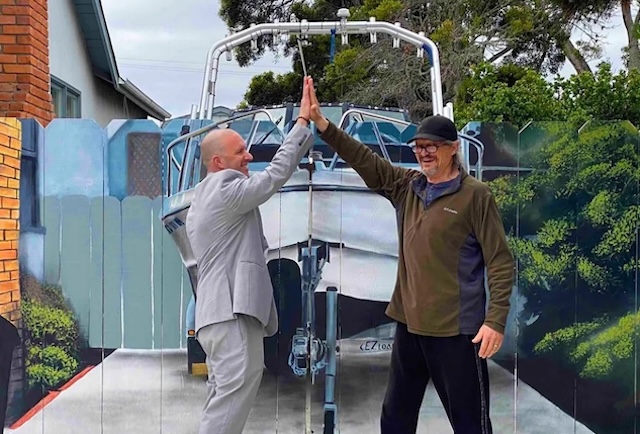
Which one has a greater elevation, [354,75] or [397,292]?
[354,75]

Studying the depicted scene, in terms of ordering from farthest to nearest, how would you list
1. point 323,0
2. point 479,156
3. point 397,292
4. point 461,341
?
point 323,0 < point 479,156 < point 397,292 < point 461,341

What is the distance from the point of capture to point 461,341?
271cm

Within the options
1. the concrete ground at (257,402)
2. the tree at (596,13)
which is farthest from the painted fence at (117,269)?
the tree at (596,13)

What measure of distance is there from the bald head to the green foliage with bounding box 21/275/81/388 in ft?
4.41

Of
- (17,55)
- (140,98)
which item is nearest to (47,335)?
(17,55)

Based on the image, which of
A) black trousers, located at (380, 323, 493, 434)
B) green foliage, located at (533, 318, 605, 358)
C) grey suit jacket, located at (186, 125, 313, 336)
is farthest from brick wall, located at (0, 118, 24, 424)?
green foliage, located at (533, 318, 605, 358)

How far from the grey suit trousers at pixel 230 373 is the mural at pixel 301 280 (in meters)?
0.84

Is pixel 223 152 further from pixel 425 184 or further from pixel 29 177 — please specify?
pixel 29 177

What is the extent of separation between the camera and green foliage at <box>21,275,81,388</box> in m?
3.54

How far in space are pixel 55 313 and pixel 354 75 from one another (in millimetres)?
12061

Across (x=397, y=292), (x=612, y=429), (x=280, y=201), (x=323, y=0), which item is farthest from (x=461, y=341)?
(x=323, y=0)

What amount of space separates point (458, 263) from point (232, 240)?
968 mm

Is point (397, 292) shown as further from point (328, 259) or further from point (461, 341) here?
point (328, 259)

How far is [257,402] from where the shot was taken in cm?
366
